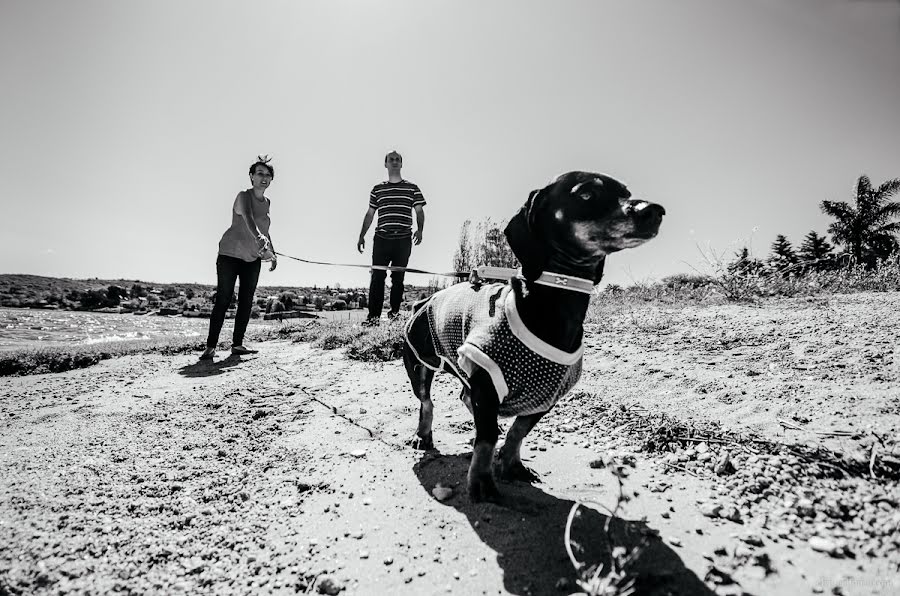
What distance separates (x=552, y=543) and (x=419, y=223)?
6.15 m

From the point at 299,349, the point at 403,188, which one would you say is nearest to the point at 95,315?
the point at 299,349

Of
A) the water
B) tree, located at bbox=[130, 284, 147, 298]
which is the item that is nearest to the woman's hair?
the water

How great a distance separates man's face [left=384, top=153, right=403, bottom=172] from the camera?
718cm

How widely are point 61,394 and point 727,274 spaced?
8002 millimetres

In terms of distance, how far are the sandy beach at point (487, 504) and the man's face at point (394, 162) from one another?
441 cm

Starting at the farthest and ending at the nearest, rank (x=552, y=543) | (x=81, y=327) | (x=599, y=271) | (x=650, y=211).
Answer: (x=81, y=327), (x=599, y=271), (x=650, y=211), (x=552, y=543)

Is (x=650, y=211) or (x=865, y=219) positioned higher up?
(x=865, y=219)

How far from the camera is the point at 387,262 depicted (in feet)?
24.2

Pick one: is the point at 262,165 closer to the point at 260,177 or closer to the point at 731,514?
the point at 260,177

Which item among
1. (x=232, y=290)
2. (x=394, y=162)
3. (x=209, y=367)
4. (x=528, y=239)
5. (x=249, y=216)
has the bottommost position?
(x=209, y=367)

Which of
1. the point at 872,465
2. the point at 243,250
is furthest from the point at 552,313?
the point at 243,250

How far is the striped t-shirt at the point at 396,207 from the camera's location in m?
7.15

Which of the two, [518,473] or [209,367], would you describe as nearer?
[518,473]

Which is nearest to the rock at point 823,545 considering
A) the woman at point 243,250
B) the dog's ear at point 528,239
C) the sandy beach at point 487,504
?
the sandy beach at point 487,504
